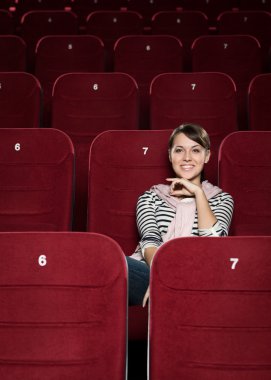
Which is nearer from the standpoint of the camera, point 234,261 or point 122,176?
point 234,261

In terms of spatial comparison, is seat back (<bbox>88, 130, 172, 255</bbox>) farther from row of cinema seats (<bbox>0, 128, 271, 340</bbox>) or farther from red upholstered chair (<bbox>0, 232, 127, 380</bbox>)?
red upholstered chair (<bbox>0, 232, 127, 380</bbox>)

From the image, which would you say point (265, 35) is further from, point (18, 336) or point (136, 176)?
point (18, 336)

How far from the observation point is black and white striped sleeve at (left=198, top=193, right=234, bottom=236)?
0.81 m

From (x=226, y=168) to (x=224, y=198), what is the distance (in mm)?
75

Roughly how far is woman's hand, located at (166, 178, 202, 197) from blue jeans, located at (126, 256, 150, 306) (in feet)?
0.48

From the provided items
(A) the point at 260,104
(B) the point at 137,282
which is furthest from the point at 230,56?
(B) the point at 137,282

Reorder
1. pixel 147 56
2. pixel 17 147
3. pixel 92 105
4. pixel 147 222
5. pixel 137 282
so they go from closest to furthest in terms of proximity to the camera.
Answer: pixel 137 282, pixel 147 222, pixel 17 147, pixel 92 105, pixel 147 56

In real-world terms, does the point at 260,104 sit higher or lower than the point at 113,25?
lower

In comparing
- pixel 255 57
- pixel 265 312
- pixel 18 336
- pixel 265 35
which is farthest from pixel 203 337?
pixel 265 35

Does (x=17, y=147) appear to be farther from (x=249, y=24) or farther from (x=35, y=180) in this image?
(x=249, y=24)

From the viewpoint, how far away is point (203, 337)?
1.89 ft

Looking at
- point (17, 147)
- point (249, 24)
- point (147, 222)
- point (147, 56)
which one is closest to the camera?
point (147, 222)

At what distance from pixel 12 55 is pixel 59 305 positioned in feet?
3.29

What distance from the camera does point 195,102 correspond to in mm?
1134
